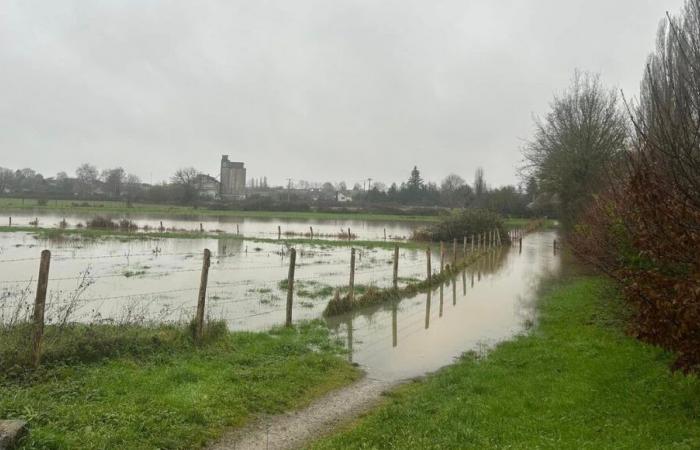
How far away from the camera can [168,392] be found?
7355 mm

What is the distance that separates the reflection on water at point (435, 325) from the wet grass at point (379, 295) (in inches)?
11.2

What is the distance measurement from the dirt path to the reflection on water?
51.0 inches

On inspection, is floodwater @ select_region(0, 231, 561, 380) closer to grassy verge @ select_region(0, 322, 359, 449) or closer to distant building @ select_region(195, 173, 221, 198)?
grassy verge @ select_region(0, 322, 359, 449)

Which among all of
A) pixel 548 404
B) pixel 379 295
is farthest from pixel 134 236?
pixel 548 404

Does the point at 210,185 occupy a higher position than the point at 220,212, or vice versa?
the point at 210,185

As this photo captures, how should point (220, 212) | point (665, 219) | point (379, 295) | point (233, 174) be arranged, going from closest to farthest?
point (665, 219), point (379, 295), point (220, 212), point (233, 174)

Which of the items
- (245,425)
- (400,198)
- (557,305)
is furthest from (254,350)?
(400,198)

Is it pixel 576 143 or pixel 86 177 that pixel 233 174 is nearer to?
pixel 86 177

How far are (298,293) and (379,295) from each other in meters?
2.98

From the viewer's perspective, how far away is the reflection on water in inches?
431

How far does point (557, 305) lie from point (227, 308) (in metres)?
10.0

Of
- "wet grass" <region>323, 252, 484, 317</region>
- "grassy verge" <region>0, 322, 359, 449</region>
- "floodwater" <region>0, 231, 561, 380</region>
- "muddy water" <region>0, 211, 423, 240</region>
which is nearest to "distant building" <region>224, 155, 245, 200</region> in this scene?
"muddy water" <region>0, 211, 423, 240</region>

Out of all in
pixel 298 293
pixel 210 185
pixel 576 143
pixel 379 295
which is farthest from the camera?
pixel 210 185

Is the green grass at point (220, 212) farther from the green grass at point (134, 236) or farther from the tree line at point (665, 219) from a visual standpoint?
the tree line at point (665, 219)
